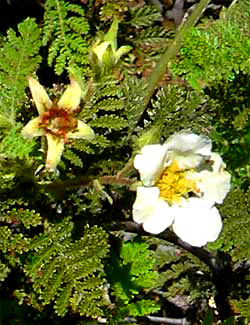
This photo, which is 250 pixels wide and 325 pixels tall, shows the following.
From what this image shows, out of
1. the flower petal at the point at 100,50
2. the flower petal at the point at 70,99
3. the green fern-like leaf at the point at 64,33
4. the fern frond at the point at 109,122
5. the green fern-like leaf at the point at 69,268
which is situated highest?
the green fern-like leaf at the point at 64,33

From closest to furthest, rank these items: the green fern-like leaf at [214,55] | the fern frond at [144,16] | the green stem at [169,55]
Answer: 1. the green fern-like leaf at [214,55]
2. the green stem at [169,55]
3. the fern frond at [144,16]

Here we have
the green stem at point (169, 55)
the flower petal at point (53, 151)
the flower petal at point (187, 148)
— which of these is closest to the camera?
the flower petal at point (53, 151)

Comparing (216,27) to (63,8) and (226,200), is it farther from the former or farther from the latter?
(63,8)

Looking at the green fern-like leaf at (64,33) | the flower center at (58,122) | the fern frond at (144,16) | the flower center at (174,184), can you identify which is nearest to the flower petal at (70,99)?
the flower center at (58,122)

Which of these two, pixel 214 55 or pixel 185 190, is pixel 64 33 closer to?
pixel 214 55

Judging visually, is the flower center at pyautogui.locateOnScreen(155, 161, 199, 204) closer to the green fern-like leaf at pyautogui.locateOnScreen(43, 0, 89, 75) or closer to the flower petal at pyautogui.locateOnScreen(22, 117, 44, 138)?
the flower petal at pyautogui.locateOnScreen(22, 117, 44, 138)

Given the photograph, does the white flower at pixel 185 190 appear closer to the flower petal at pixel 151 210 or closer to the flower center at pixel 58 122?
the flower petal at pixel 151 210

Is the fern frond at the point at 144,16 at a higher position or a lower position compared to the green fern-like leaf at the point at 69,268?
higher

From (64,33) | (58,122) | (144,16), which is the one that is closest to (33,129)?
(58,122)
